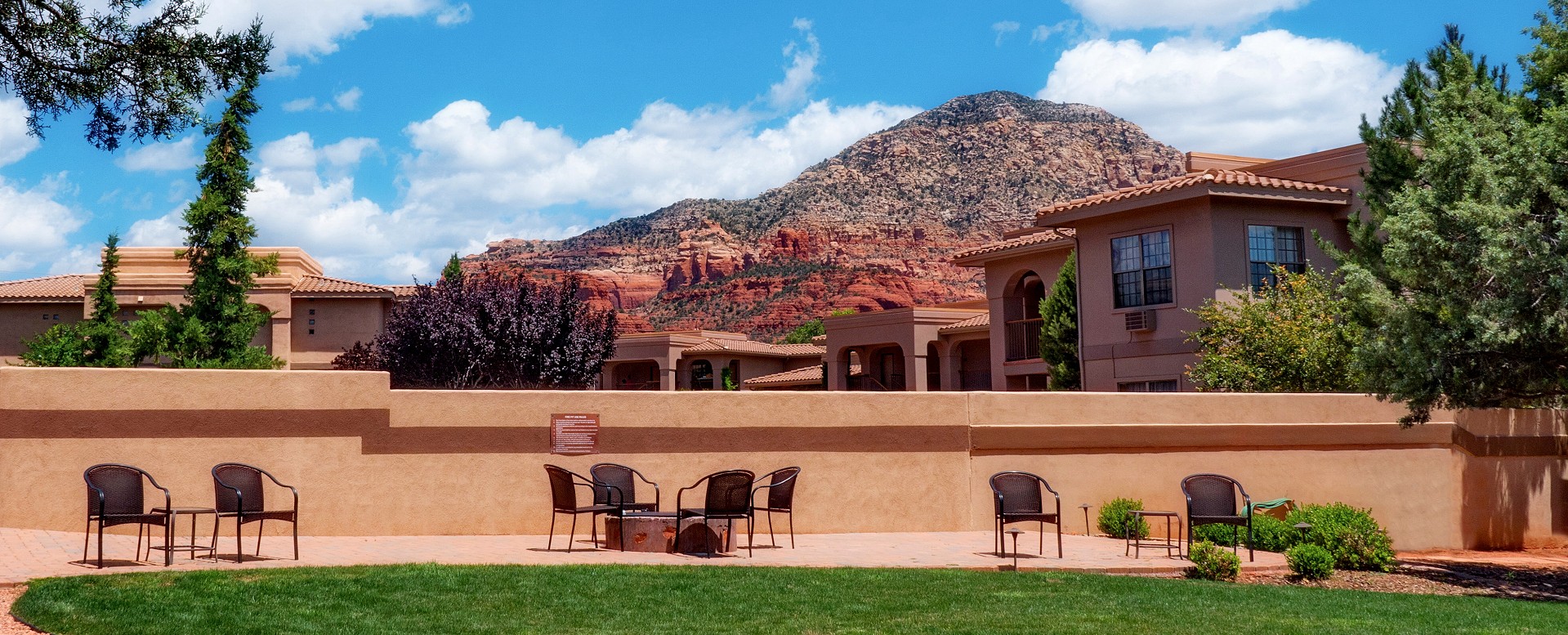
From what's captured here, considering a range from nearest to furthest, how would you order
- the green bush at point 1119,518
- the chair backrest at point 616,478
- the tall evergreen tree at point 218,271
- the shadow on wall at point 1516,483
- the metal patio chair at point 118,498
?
1. the metal patio chair at point 118,498
2. the chair backrest at point 616,478
3. the green bush at point 1119,518
4. the shadow on wall at point 1516,483
5. the tall evergreen tree at point 218,271

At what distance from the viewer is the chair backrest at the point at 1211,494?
14719 mm

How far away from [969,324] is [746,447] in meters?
30.7

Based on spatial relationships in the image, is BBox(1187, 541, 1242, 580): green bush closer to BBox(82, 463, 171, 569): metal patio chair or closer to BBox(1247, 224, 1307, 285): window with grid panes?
BBox(82, 463, 171, 569): metal patio chair

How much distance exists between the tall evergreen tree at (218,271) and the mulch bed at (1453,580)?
33057 mm

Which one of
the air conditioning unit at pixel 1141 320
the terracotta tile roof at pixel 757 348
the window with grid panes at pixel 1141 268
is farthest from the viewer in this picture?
the terracotta tile roof at pixel 757 348

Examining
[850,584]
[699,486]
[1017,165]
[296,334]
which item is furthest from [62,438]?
[1017,165]

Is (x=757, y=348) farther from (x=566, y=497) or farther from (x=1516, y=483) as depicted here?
(x=566, y=497)

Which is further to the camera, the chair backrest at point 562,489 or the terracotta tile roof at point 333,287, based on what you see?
the terracotta tile roof at point 333,287

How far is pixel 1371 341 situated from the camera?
1702 cm

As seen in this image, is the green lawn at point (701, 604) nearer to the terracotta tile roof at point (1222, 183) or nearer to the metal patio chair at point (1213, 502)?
the metal patio chair at point (1213, 502)

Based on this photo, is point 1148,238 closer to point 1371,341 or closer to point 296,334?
point 1371,341

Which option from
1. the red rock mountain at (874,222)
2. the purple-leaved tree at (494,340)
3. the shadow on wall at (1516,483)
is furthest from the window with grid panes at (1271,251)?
the red rock mountain at (874,222)

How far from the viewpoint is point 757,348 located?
63469mm

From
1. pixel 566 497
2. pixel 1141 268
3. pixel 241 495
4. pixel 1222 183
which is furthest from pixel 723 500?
pixel 1141 268
